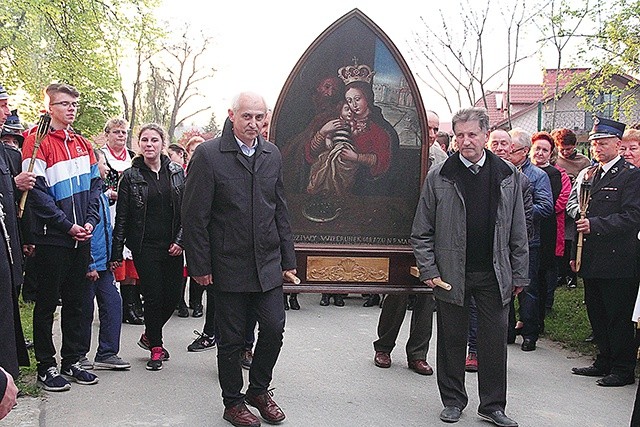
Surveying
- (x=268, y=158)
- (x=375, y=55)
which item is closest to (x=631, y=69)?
(x=375, y=55)

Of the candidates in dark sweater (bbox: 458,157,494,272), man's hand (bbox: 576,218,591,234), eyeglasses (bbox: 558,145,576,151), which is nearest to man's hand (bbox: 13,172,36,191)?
dark sweater (bbox: 458,157,494,272)

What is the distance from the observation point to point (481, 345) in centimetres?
562

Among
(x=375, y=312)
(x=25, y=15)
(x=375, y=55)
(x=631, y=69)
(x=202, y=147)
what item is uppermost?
(x=25, y=15)

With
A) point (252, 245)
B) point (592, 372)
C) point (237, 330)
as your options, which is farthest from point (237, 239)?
point (592, 372)

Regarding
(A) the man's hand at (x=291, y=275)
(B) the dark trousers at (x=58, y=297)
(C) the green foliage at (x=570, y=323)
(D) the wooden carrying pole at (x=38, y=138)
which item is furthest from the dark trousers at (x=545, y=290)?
(D) the wooden carrying pole at (x=38, y=138)

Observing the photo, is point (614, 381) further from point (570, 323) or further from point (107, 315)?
point (107, 315)

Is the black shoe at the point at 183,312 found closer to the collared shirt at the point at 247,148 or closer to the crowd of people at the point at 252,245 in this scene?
the crowd of people at the point at 252,245

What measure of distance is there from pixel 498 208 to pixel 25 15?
15.2 metres

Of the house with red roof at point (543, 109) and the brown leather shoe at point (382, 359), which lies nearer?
the brown leather shoe at point (382, 359)

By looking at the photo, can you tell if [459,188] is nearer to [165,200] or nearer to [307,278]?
[307,278]

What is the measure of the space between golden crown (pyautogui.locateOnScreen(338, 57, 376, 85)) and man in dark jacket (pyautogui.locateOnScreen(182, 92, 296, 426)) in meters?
0.89

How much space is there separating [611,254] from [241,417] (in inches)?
145

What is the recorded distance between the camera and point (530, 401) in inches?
242

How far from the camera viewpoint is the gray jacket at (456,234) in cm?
552
